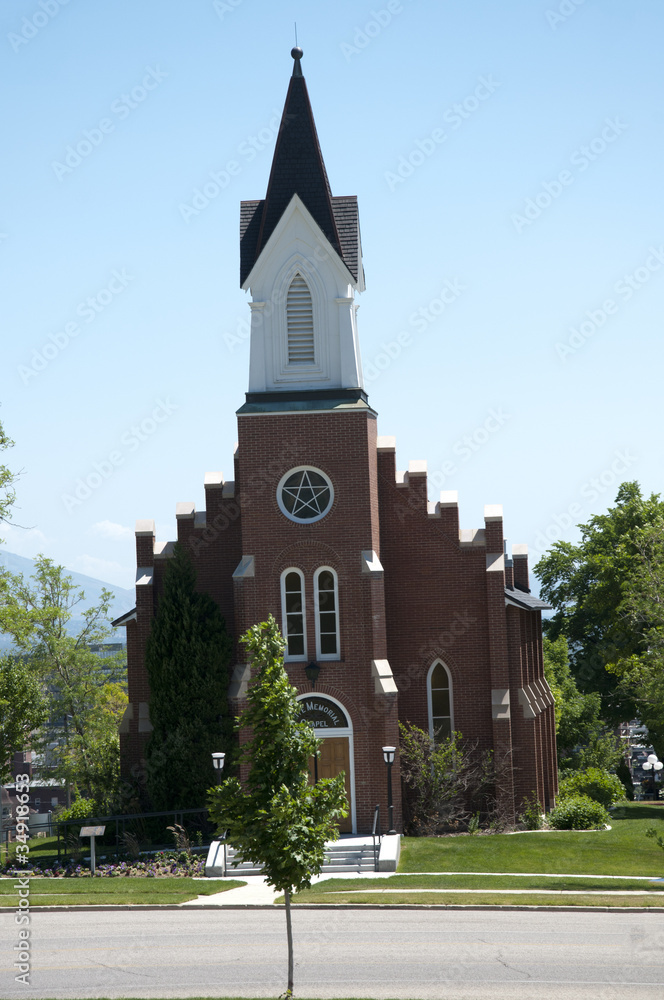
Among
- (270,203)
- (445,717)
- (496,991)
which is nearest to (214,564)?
(445,717)

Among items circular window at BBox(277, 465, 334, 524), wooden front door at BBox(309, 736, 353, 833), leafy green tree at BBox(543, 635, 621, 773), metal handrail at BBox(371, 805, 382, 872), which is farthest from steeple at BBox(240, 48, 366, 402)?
leafy green tree at BBox(543, 635, 621, 773)

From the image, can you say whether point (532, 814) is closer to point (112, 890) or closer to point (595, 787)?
point (595, 787)

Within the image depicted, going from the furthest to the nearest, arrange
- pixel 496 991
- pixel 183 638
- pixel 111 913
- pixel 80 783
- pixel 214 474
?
1. pixel 80 783
2. pixel 214 474
3. pixel 183 638
4. pixel 111 913
5. pixel 496 991

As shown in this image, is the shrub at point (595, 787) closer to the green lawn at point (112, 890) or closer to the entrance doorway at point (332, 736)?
the entrance doorway at point (332, 736)

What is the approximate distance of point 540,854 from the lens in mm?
26688

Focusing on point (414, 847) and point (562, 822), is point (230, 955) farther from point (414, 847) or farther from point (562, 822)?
point (562, 822)

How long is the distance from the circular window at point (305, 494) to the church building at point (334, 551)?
0.10 feet

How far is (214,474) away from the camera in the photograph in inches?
1268

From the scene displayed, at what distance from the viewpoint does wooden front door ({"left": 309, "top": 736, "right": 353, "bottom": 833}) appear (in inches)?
1141

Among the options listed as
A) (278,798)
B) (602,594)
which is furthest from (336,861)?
(602,594)

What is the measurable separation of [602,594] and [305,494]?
70.1 feet

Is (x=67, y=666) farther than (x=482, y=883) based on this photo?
Yes

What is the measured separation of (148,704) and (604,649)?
23827 millimetres

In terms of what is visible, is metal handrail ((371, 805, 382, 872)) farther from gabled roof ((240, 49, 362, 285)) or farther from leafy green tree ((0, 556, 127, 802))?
leafy green tree ((0, 556, 127, 802))
